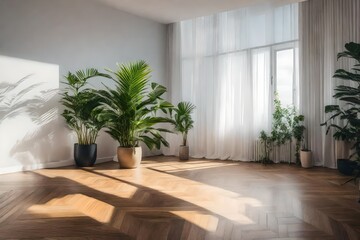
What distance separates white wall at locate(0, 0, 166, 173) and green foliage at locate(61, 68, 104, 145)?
212mm

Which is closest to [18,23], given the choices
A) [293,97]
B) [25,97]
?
[25,97]

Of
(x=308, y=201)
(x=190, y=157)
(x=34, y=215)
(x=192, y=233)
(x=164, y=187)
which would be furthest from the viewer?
(x=190, y=157)

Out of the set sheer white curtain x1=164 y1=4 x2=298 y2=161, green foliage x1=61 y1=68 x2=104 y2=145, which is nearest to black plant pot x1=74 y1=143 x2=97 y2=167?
green foliage x1=61 y1=68 x2=104 y2=145

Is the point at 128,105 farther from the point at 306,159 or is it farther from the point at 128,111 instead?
the point at 306,159

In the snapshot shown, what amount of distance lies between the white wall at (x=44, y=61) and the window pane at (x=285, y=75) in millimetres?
2876

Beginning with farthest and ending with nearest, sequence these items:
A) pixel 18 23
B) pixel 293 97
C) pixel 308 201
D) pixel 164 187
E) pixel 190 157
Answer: pixel 190 157 → pixel 293 97 → pixel 18 23 → pixel 164 187 → pixel 308 201

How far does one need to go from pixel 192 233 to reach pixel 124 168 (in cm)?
283

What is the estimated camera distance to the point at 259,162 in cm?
545

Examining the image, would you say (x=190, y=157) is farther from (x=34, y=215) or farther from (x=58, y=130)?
(x=34, y=215)

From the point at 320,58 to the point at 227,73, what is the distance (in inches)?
64.0

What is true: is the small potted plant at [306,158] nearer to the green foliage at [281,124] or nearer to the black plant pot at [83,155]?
the green foliage at [281,124]

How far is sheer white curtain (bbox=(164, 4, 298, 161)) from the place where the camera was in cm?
544

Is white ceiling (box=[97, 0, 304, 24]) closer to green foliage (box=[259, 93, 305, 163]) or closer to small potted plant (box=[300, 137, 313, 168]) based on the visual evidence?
green foliage (box=[259, 93, 305, 163])

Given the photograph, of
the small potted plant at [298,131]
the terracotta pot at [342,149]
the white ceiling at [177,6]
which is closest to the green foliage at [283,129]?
the small potted plant at [298,131]
